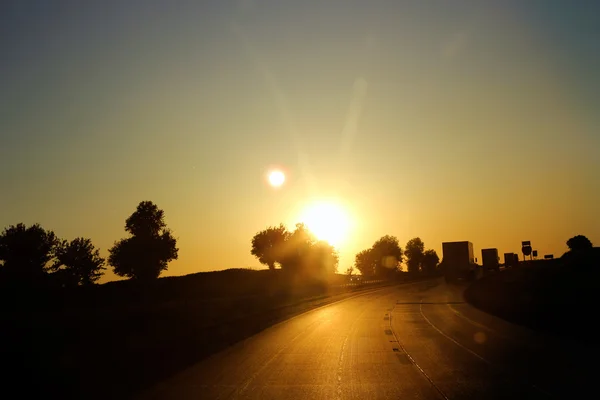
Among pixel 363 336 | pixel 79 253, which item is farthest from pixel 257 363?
pixel 79 253

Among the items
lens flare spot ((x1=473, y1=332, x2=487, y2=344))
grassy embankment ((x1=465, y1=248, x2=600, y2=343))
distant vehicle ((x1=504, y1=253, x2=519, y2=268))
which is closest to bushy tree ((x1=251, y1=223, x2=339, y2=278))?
distant vehicle ((x1=504, y1=253, x2=519, y2=268))

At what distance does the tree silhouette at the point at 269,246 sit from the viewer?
545 ft

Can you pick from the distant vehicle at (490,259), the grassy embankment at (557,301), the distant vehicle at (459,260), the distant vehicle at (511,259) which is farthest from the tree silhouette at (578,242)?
the grassy embankment at (557,301)

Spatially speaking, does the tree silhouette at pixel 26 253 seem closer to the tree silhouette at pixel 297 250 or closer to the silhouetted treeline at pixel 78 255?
the silhouetted treeline at pixel 78 255

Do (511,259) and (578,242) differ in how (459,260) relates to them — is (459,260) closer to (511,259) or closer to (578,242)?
(511,259)

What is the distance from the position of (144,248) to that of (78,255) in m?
12.7

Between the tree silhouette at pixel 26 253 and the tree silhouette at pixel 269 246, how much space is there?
78.3 m

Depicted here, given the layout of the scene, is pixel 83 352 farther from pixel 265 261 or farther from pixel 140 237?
pixel 265 261

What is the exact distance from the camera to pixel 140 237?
371ft

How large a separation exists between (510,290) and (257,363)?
3700 centimetres

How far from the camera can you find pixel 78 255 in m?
104

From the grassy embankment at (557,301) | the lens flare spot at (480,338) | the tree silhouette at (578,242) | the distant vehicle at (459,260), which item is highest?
the tree silhouette at (578,242)

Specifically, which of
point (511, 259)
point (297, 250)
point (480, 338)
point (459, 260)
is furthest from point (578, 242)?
point (480, 338)

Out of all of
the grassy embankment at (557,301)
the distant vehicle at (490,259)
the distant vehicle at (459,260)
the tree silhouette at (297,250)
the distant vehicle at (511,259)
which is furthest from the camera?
the tree silhouette at (297,250)
